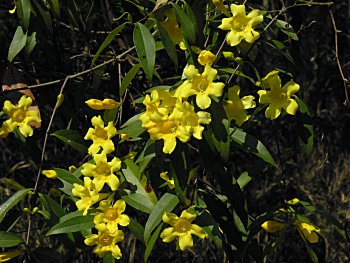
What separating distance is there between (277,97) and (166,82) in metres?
0.92

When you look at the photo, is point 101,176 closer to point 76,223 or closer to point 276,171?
point 76,223

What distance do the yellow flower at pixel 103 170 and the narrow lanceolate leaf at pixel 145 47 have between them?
0.19m

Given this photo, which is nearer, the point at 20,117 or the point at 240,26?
the point at 240,26

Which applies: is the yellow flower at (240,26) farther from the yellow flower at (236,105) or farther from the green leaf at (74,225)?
the green leaf at (74,225)

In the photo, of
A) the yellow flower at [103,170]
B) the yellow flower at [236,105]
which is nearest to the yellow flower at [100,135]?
the yellow flower at [103,170]

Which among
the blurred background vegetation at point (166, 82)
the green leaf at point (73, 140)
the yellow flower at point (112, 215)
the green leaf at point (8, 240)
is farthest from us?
the blurred background vegetation at point (166, 82)

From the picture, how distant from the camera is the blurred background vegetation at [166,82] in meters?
1.74

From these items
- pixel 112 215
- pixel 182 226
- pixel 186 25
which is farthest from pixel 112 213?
pixel 186 25

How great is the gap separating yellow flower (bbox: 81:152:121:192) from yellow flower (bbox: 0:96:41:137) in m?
0.21

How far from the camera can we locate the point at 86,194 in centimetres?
129

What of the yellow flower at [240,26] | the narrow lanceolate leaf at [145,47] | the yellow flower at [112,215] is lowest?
the yellow flower at [112,215]

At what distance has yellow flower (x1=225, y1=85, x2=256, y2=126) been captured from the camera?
4.15 feet

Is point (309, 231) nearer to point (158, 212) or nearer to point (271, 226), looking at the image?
point (271, 226)

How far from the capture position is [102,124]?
1346 millimetres
